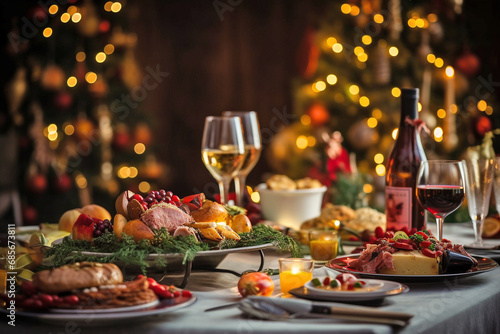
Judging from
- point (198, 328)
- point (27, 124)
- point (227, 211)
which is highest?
→ point (27, 124)

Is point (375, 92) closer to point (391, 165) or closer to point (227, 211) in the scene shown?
point (391, 165)

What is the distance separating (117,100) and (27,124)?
696 mm

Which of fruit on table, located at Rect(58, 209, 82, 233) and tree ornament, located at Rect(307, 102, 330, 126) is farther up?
tree ornament, located at Rect(307, 102, 330, 126)

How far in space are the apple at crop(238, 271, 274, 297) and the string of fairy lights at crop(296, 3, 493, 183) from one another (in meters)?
3.65

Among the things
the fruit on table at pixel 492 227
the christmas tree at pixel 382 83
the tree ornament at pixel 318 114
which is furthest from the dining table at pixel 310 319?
the tree ornament at pixel 318 114

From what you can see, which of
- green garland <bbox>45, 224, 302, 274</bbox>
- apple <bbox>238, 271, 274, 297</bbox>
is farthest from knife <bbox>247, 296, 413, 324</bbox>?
green garland <bbox>45, 224, 302, 274</bbox>

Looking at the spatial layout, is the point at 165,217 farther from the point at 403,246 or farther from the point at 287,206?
the point at 287,206

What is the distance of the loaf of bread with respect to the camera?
1.07m

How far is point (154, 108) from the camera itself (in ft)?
20.1

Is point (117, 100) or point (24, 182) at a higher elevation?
point (117, 100)

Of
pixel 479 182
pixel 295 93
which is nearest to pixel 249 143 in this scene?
pixel 479 182

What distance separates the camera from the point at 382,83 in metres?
4.98

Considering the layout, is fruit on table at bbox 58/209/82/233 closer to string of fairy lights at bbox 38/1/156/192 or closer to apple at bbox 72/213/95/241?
apple at bbox 72/213/95/241

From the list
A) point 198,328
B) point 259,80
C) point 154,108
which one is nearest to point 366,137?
point 259,80
